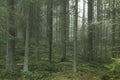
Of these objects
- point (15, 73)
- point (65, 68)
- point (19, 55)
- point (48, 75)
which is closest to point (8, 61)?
point (15, 73)

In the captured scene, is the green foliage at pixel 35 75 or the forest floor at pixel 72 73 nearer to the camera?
the forest floor at pixel 72 73

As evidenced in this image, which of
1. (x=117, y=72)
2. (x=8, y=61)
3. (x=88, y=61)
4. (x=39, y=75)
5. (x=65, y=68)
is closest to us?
(x=117, y=72)

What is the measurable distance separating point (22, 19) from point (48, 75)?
3.76 m

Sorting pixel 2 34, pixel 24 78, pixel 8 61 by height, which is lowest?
pixel 24 78

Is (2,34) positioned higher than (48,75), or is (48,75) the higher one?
(2,34)

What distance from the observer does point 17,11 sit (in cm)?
1229

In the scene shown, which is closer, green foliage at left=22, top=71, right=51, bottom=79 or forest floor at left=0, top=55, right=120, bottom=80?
forest floor at left=0, top=55, right=120, bottom=80

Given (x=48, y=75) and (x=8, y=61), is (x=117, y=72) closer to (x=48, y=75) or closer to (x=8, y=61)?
(x=48, y=75)

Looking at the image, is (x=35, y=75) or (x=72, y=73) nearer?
(x=35, y=75)

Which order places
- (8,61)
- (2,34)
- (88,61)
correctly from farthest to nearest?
(88,61) → (8,61) → (2,34)

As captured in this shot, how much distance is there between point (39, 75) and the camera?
468 inches

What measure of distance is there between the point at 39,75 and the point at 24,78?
2.88ft

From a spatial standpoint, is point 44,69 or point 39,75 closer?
point 39,75

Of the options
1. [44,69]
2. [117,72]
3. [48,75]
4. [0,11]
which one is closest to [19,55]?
[44,69]
